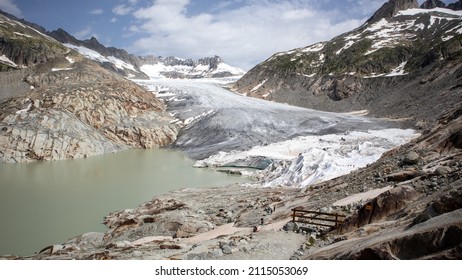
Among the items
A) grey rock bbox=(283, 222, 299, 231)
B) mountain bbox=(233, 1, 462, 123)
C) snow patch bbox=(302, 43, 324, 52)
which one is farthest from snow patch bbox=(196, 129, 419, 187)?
snow patch bbox=(302, 43, 324, 52)

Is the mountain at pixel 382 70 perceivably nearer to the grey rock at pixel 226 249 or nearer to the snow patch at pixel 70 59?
the snow patch at pixel 70 59

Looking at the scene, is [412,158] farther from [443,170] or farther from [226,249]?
[226,249]

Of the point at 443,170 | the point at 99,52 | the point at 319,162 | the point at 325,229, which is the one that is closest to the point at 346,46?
the point at 319,162

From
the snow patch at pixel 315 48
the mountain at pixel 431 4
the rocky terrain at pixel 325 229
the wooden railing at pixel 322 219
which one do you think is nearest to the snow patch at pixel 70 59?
the snow patch at pixel 315 48

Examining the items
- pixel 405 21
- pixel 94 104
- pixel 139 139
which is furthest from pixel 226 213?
pixel 405 21

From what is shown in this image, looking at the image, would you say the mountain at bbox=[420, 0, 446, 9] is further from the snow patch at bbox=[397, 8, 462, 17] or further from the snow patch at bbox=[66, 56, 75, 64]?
the snow patch at bbox=[66, 56, 75, 64]
